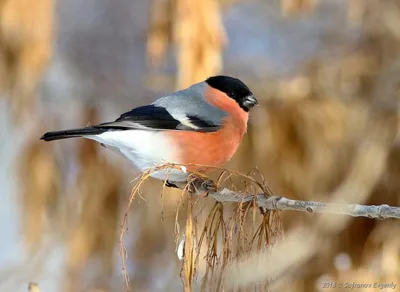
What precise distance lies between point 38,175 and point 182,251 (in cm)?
128

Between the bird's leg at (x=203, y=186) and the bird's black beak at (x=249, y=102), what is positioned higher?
the bird's black beak at (x=249, y=102)

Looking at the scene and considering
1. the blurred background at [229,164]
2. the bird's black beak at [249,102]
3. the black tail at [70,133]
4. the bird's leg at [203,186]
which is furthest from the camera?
the blurred background at [229,164]

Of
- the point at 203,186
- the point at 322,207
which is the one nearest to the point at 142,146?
the point at 203,186

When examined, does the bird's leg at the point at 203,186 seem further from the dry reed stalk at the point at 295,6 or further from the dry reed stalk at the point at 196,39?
the dry reed stalk at the point at 295,6

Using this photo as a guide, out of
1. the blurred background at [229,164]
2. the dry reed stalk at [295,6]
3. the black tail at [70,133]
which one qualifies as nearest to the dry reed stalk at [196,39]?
the blurred background at [229,164]

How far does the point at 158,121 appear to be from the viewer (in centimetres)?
124

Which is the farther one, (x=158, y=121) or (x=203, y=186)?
(x=158, y=121)

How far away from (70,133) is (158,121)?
20cm

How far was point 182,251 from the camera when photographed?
31.5 inches

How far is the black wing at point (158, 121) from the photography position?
47.6 inches

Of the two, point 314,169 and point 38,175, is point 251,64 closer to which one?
point 314,169

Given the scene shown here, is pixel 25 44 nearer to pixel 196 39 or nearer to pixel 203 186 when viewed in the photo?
pixel 196 39

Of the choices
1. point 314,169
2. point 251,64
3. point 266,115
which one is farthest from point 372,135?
point 251,64

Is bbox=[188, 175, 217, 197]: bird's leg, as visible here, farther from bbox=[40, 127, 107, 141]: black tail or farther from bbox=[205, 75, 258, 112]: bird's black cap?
bbox=[205, 75, 258, 112]: bird's black cap
